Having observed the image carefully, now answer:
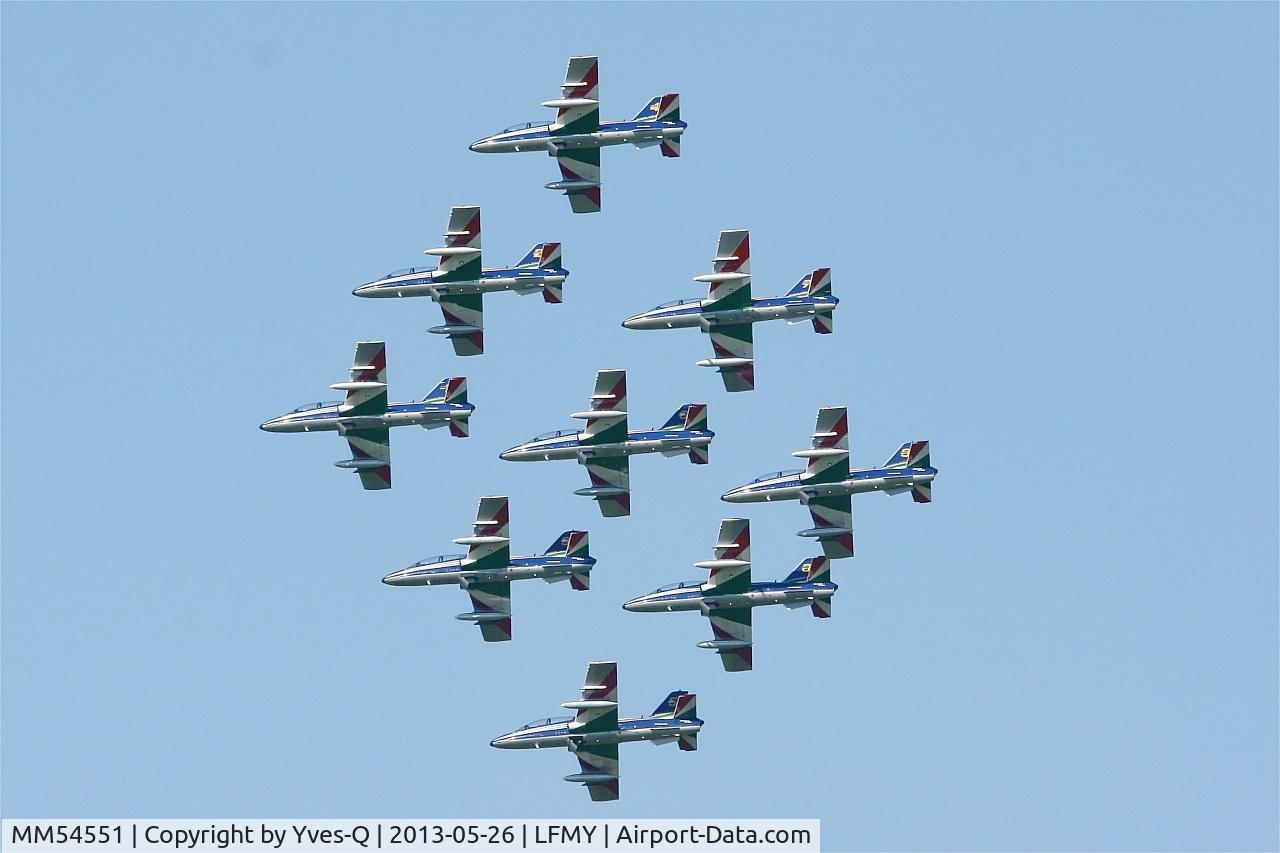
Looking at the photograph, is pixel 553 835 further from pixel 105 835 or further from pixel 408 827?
pixel 105 835

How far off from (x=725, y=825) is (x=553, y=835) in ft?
30.4

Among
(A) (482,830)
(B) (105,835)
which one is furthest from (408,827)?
(B) (105,835)

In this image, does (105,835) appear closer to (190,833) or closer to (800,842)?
(190,833)

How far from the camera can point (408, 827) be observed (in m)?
Answer: 190

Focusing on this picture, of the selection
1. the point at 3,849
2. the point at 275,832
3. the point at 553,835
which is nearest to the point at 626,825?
the point at 553,835

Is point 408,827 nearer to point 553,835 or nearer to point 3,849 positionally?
point 553,835

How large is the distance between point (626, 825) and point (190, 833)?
2331 centimetres

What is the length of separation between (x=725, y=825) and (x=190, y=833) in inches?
1127

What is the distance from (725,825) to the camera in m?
191

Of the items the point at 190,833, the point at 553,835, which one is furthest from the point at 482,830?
the point at 190,833

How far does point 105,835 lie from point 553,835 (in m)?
23.8

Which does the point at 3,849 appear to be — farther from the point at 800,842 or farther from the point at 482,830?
the point at 800,842

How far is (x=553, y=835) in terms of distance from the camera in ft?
625

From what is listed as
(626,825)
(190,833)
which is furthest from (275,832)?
(626,825)
